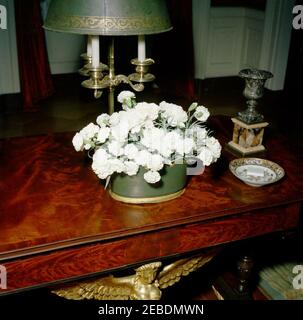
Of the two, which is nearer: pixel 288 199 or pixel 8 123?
pixel 288 199

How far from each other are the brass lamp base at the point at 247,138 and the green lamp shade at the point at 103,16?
838mm

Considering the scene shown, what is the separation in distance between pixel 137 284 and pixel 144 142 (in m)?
0.63

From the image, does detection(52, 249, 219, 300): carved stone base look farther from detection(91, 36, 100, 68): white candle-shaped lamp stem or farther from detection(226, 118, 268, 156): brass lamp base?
detection(91, 36, 100, 68): white candle-shaped lamp stem

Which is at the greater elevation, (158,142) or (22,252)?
(158,142)

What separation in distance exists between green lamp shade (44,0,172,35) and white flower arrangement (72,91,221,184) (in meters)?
0.29

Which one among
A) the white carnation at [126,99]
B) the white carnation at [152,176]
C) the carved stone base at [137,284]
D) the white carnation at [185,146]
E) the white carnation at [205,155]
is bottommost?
the carved stone base at [137,284]

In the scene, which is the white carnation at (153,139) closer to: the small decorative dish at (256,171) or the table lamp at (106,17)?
the table lamp at (106,17)

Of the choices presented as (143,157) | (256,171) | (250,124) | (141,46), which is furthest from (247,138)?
(143,157)

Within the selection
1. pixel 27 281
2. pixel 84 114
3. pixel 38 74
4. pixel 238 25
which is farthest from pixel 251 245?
pixel 238 25

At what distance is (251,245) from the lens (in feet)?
7.13

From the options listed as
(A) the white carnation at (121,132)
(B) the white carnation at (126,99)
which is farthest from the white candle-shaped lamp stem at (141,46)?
(A) the white carnation at (121,132)

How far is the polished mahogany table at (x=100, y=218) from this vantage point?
1.37 metres
